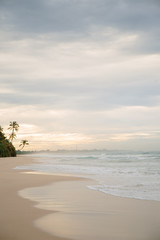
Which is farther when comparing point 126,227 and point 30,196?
point 30,196

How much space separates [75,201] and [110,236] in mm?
2923

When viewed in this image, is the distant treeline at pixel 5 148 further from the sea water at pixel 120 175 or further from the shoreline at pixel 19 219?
the shoreline at pixel 19 219

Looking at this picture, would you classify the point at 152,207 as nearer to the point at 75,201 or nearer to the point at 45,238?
the point at 75,201

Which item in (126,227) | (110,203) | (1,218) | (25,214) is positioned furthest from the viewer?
(110,203)

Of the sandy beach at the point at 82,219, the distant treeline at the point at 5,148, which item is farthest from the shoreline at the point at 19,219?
the distant treeline at the point at 5,148

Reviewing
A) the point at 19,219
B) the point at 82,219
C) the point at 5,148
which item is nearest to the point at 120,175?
the point at 82,219

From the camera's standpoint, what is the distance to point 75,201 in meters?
7.24

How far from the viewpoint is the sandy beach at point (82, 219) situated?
445cm

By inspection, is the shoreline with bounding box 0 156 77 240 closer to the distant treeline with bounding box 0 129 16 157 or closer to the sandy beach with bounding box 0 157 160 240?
the sandy beach with bounding box 0 157 160 240

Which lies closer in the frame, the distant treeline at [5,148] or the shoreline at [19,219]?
the shoreline at [19,219]

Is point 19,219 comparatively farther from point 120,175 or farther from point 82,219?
point 120,175

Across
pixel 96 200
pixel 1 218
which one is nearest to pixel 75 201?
pixel 96 200

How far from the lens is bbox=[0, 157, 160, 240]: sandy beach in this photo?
4.45 metres

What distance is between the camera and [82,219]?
5.40 m
